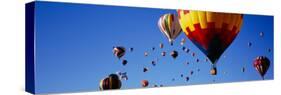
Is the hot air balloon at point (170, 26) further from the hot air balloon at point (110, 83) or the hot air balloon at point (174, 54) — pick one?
the hot air balloon at point (110, 83)

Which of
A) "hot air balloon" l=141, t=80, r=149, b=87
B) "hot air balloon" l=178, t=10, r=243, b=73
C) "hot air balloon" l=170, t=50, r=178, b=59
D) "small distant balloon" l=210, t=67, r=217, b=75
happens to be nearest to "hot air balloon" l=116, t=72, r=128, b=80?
"hot air balloon" l=141, t=80, r=149, b=87

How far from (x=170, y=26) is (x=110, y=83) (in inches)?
25.9

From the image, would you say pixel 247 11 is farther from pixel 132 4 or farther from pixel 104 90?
pixel 104 90

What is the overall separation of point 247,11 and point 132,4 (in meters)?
1.16

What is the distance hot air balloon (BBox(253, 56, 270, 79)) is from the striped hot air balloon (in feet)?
1.30

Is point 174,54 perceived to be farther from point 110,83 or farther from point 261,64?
point 261,64

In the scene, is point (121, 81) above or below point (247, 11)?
below

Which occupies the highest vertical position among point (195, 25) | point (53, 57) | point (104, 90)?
point (195, 25)

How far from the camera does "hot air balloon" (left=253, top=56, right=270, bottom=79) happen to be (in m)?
3.71

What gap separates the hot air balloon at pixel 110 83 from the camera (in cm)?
287

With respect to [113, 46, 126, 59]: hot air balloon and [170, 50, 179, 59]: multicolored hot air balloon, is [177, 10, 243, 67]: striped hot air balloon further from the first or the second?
[113, 46, 126, 59]: hot air balloon

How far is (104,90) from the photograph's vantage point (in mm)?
2883
